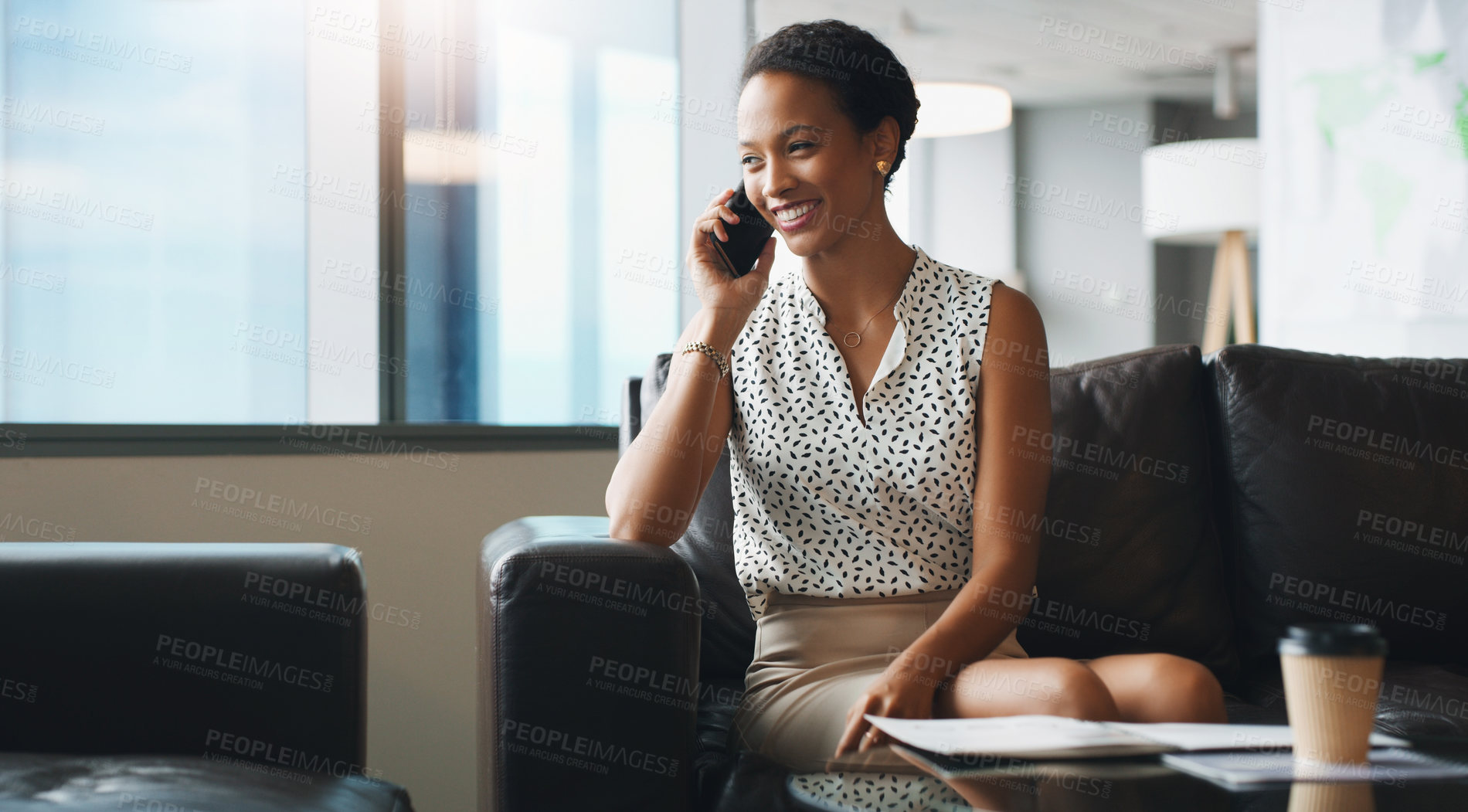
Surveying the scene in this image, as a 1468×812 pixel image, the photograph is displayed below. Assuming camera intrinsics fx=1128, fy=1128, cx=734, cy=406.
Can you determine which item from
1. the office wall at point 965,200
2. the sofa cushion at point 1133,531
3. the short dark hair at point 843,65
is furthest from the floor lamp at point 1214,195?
the office wall at point 965,200

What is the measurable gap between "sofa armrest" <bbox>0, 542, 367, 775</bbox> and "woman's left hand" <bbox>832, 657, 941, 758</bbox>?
0.51 meters

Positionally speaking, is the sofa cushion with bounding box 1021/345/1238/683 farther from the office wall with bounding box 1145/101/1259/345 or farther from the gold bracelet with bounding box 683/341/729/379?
the office wall with bounding box 1145/101/1259/345

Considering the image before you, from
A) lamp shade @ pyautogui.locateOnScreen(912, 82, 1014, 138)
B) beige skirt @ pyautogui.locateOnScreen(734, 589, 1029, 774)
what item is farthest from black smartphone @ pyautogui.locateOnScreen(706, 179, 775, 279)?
lamp shade @ pyautogui.locateOnScreen(912, 82, 1014, 138)

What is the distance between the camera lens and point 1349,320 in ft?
10.3

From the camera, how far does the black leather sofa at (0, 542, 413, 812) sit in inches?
Result: 46.1

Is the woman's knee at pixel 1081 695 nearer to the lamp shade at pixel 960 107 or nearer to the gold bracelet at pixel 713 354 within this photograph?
the gold bracelet at pixel 713 354

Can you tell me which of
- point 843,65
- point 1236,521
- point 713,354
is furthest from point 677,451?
point 1236,521

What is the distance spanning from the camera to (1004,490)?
1.35 meters

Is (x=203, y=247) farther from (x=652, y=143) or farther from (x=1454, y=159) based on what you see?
(x=1454, y=159)

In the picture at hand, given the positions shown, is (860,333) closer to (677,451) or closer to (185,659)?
(677,451)

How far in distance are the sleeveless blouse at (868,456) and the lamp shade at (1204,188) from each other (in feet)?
8.30

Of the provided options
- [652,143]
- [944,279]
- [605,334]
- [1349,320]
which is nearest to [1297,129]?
[1349,320]

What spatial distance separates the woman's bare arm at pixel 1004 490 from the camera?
4.17 feet

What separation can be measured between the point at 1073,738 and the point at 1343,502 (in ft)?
3.38
